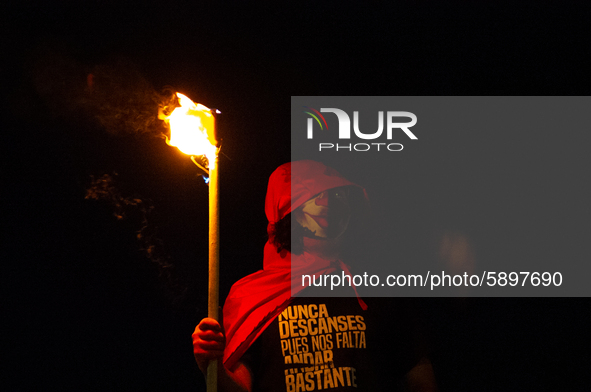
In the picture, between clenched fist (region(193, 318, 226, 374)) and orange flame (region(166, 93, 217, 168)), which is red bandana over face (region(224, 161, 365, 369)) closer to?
clenched fist (region(193, 318, 226, 374))

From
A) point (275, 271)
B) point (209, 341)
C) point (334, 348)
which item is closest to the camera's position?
point (209, 341)

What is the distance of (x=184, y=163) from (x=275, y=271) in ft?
2.75

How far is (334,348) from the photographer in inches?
67.4

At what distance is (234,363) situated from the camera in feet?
5.58

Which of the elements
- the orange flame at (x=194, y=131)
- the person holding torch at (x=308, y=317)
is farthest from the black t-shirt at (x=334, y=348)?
the orange flame at (x=194, y=131)

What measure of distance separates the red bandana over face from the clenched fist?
41cm

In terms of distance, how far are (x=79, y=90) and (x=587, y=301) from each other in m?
3.18

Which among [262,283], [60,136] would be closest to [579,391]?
[262,283]

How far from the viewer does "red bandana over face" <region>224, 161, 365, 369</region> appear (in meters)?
1.77

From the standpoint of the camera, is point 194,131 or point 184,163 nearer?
point 194,131

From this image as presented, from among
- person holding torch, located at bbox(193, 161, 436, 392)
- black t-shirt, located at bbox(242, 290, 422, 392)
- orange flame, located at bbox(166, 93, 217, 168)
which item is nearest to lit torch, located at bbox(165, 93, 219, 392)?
orange flame, located at bbox(166, 93, 217, 168)

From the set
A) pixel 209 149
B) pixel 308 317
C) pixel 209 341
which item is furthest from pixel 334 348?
pixel 209 149

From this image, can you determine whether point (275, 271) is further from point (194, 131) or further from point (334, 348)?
point (194, 131)

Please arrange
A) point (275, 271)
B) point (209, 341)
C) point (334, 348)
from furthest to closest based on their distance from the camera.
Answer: point (275, 271) < point (334, 348) < point (209, 341)
